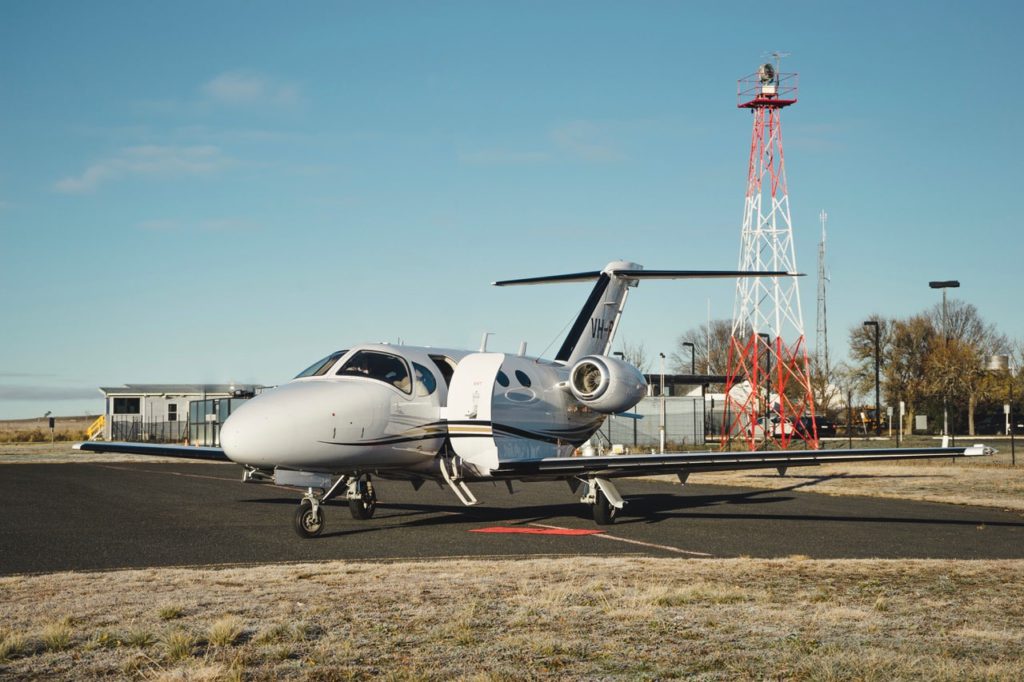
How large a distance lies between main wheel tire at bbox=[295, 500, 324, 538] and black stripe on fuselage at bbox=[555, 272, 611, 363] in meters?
9.03

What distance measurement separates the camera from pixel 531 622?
7.98 m

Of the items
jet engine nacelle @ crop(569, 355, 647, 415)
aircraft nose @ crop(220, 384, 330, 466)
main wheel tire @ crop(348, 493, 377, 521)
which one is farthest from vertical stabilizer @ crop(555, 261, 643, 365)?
aircraft nose @ crop(220, 384, 330, 466)

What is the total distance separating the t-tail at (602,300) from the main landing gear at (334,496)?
263 inches

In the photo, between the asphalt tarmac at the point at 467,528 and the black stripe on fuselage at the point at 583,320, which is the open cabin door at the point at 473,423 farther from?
the black stripe on fuselage at the point at 583,320

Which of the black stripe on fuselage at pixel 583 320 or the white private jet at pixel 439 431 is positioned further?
the black stripe on fuselage at pixel 583 320

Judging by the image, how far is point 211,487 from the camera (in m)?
28.2

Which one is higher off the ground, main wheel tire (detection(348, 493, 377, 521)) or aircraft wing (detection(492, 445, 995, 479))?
aircraft wing (detection(492, 445, 995, 479))

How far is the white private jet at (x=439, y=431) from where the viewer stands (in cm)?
1477

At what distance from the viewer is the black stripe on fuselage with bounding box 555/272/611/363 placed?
23156 millimetres

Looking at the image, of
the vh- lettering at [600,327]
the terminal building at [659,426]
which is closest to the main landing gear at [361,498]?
the vh- lettering at [600,327]

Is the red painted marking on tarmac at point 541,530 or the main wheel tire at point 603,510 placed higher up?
the main wheel tire at point 603,510

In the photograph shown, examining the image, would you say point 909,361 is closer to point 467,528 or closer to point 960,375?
point 960,375

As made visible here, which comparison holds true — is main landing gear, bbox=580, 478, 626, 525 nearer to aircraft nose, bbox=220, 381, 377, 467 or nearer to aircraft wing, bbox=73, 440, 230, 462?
aircraft nose, bbox=220, 381, 377, 467

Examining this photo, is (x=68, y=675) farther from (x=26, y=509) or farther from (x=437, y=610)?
(x=26, y=509)
